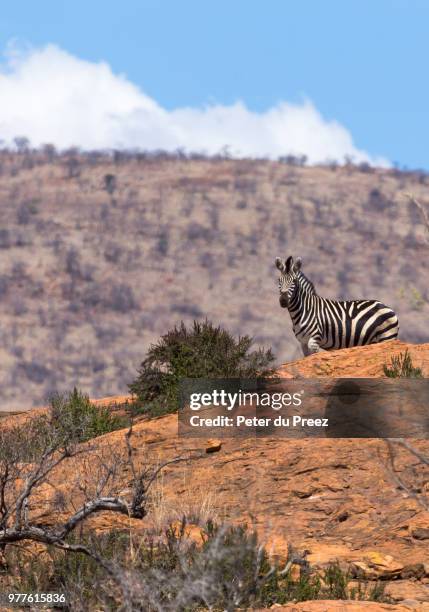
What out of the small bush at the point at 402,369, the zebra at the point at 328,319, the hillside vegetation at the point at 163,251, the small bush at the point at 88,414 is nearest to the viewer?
the small bush at the point at 402,369

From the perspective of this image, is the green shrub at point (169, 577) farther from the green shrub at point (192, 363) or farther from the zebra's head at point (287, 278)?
the zebra's head at point (287, 278)

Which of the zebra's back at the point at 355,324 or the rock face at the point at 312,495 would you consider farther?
the zebra's back at the point at 355,324

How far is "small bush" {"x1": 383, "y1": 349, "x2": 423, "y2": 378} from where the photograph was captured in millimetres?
18250

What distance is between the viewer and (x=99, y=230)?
103625 millimetres

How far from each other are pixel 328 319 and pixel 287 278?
1.09 meters

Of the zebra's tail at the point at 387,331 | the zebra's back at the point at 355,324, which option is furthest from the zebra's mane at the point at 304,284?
the zebra's tail at the point at 387,331

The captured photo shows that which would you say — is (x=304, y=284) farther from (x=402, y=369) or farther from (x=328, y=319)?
(x=402, y=369)

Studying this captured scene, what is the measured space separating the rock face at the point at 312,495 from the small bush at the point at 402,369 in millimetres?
2193

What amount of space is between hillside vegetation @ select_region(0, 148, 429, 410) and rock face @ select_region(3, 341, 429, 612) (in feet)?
196

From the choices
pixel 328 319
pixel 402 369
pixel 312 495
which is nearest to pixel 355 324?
pixel 328 319

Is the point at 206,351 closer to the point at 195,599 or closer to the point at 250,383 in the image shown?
the point at 250,383

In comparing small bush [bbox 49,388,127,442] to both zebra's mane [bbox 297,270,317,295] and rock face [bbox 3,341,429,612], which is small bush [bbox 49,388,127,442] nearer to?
rock face [bbox 3,341,429,612]

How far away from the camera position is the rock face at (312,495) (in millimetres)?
12547

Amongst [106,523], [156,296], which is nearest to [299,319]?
[106,523]
